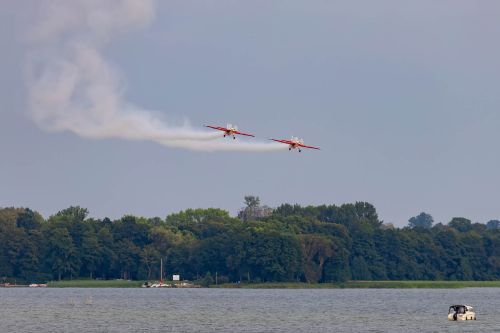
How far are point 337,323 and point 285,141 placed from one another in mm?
30829

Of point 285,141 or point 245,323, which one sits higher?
point 285,141

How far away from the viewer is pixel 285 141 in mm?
151000

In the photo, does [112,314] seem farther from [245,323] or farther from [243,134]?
[243,134]

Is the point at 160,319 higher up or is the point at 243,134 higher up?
the point at 243,134

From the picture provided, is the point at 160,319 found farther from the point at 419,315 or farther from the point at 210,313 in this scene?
the point at 419,315

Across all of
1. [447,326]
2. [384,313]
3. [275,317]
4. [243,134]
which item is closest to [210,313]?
[275,317]

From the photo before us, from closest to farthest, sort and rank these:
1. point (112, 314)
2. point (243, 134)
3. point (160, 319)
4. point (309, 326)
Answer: point (243, 134) → point (309, 326) → point (160, 319) → point (112, 314)

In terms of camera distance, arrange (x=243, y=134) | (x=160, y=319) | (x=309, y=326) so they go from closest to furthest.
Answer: (x=243, y=134) → (x=309, y=326) → (x=160, y=319)

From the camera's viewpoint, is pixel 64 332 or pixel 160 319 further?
pixel 160 319

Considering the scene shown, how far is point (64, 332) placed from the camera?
493ft

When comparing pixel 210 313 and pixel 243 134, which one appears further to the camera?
pixel 210 313

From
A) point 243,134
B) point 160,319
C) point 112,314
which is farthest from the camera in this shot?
point 112,314

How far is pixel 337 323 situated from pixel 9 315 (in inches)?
1902

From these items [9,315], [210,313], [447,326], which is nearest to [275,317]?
[210,313]
